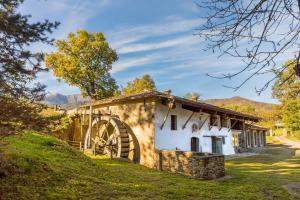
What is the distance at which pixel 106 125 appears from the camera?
65.9 feet

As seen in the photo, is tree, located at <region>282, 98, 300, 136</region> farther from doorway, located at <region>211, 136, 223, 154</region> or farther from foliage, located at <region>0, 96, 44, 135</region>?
foliage, located at <region>0, 96, 44, 135</region>

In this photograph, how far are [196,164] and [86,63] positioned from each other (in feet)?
69.6

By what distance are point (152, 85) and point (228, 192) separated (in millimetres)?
31612

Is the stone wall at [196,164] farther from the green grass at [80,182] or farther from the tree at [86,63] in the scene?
the tree at [86,63]

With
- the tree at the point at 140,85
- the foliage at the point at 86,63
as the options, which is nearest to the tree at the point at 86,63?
the foliage at the point at 86,63

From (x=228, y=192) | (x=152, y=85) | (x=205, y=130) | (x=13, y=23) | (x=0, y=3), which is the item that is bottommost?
(x=228, y=192)

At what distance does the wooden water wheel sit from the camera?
59.3 ft

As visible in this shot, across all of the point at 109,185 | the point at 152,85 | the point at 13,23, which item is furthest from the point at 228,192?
the point at 152,85

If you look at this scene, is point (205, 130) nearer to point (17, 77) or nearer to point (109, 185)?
point (109, 185)

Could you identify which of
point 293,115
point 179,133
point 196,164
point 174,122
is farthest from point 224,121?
point 293,115

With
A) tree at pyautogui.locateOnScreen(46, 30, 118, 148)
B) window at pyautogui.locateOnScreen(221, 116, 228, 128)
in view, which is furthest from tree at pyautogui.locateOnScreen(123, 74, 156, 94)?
window at pyautogui.locateOnScreen(221, 116, 228, 128)

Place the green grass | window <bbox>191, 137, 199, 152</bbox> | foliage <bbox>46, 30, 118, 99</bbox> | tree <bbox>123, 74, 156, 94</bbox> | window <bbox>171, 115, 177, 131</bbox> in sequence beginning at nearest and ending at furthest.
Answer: the green grass → window <bbox>171, 115, 177, 131</bbox> → window <bbox>191, 137, 199, 152</bbox> → foliage <bbox>46, 30, 118, 99</bbox> → tree <bbox>123, 74, 156, 94</bbox>

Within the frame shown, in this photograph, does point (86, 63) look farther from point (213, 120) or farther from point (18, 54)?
point (18, 54)

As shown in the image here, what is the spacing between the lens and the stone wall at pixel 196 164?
13398 millimetres
